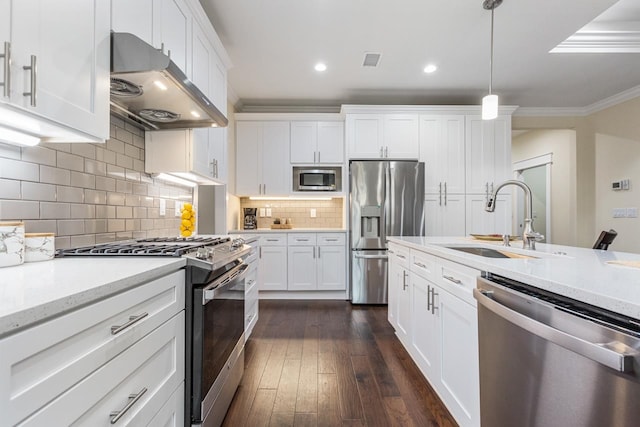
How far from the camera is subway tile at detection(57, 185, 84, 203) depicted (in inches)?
53.0

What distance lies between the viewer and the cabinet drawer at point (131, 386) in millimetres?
637

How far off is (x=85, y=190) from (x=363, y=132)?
3.16m

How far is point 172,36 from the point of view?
1.80 meters

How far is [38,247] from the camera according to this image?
1.12m

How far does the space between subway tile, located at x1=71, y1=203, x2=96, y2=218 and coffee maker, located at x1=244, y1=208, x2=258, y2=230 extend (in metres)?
2.58

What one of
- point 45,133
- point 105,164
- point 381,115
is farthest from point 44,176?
point 381,115

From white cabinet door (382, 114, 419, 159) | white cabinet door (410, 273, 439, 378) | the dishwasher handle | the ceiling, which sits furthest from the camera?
white cabinet door (382, 114, 419, 159)

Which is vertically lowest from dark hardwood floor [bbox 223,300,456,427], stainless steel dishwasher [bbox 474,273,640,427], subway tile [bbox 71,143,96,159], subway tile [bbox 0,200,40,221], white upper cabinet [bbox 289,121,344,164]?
dark hardwood floor [bbox 223,300,456,427]

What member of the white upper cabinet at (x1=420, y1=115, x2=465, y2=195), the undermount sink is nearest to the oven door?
the undermount sink

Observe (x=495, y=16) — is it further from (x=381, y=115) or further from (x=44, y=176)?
(x=44, y=176)

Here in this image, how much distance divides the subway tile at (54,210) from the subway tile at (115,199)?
279mm

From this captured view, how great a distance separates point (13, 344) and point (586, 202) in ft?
19.8

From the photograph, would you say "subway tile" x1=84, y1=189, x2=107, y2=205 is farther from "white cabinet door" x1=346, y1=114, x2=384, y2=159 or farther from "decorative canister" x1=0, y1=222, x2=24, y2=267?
"white cabinet door" x1=346, y1=114, x2=384, y2=159

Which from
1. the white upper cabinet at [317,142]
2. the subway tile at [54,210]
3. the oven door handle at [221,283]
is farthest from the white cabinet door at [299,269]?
the subway tile at [54,210]
